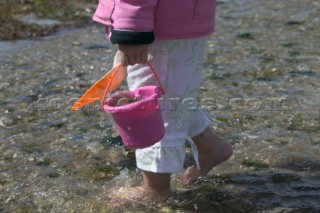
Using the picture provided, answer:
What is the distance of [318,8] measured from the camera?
7.63 m

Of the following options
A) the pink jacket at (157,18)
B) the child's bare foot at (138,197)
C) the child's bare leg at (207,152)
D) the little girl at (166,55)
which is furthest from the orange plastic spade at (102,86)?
the child's bare leg at (207,152)

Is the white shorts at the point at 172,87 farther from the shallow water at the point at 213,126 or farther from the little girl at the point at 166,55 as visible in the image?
the shallow water at the point at 213,126

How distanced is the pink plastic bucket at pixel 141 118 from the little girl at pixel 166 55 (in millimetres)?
164

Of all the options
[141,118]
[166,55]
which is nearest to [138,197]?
[141,118]

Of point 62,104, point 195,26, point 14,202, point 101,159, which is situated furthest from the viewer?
point 62,104

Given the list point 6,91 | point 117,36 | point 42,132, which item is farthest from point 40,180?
point 6,91

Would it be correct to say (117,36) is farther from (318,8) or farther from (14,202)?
(318,8)

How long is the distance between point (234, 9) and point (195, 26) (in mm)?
4968

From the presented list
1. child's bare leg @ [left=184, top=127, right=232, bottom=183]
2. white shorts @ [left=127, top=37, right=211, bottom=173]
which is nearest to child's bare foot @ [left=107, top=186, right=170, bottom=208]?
white shorts @ [left=127, top=37, right=211, bottom=173]

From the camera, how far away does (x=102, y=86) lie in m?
2.91

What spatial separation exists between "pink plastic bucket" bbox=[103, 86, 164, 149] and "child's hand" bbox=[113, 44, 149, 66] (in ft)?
0.43

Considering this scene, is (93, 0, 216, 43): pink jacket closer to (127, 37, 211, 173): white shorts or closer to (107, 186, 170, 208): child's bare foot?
(127, 37, 211, 173): white shorts

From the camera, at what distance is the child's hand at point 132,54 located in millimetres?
2795

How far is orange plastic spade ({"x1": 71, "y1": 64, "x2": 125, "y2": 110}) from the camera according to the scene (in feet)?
9.38
